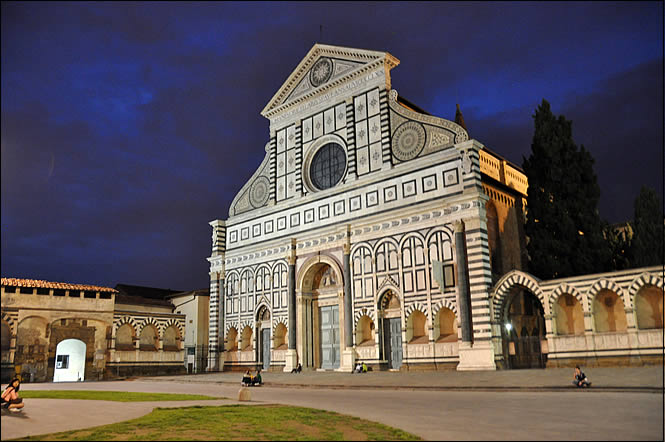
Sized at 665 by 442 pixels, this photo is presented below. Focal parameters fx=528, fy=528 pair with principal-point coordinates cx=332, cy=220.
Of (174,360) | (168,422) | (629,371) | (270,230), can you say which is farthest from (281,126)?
(168,422)

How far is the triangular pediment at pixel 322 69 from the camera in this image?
32.0 meters

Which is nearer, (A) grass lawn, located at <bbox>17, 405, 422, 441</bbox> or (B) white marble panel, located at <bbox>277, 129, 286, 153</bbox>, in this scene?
(A) grass lawn, located at <bbox>17, 405, 422, 441</bbox>

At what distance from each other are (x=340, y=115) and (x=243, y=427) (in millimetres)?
25953

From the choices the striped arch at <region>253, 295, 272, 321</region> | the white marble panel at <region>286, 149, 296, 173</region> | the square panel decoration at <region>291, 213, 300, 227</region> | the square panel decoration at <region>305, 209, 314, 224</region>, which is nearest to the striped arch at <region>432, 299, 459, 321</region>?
the square panel decoration at <region>305, 209, 314, 224</region>

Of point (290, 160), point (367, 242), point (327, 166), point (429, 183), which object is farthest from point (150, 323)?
point (429, 183)

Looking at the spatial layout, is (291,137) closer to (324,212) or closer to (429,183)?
(324,212)

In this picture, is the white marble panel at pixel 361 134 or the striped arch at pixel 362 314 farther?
the white marble panel at pixel 361 134

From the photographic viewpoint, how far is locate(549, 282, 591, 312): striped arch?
22.0 metres

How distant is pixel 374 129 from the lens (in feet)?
102

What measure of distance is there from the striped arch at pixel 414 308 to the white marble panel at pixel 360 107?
1178 centimetres

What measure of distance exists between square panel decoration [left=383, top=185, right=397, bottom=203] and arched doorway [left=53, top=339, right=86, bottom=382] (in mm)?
22135

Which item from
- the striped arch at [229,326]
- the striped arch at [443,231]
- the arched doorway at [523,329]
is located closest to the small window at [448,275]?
the striped arch at [443,231]

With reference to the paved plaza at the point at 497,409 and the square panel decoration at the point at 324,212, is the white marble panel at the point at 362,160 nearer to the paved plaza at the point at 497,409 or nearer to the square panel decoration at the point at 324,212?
the square panel decoration at the point at 324,212

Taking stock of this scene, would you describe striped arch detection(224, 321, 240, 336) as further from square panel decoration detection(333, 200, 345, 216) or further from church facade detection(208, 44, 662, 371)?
square panel decoration detection(333, 200, 345, 216)
